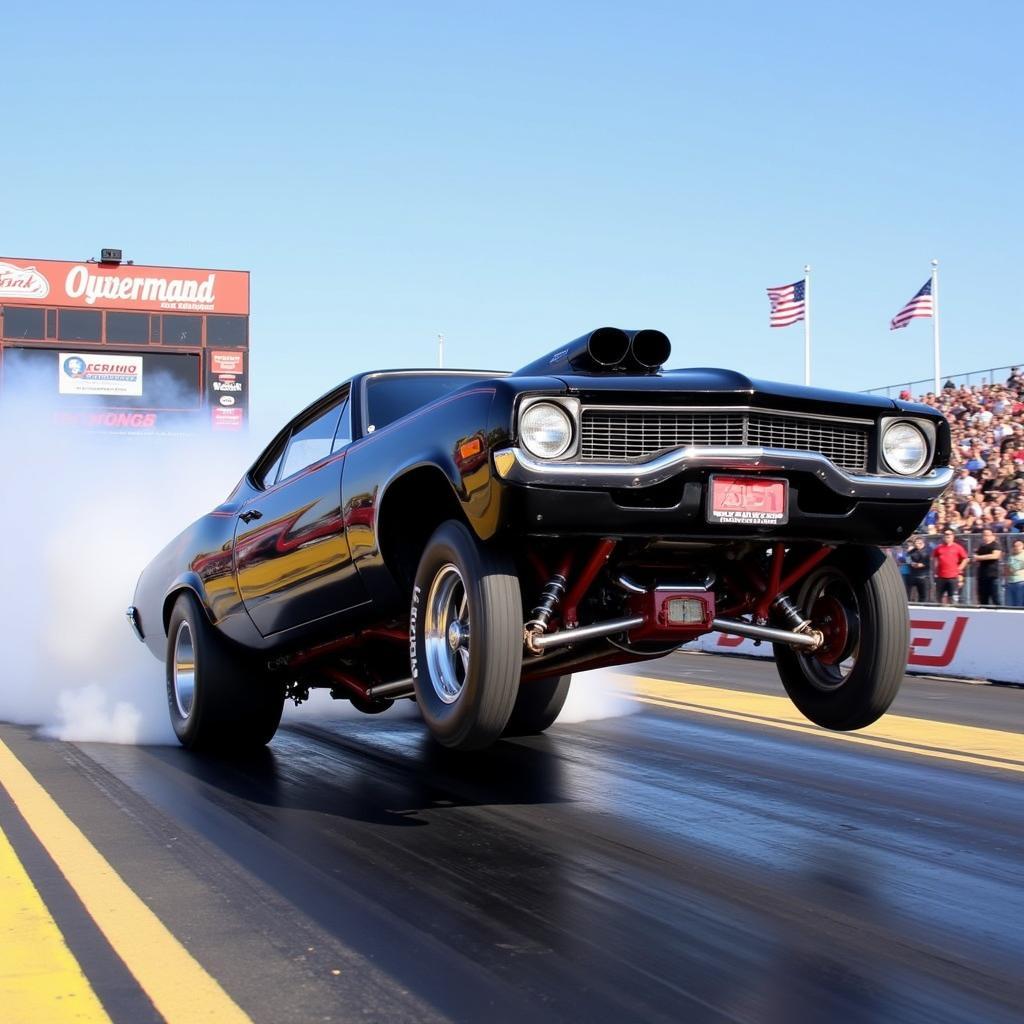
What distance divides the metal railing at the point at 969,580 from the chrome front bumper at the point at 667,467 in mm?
9966

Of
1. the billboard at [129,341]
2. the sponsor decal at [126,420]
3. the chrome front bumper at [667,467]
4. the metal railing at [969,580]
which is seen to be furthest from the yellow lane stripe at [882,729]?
the billboard at [129,341]

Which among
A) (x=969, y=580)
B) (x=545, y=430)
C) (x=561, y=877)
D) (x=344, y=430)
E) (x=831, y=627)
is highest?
(x=344, y=430)

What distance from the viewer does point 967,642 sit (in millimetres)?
14461

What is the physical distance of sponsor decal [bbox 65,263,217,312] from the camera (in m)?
48.2

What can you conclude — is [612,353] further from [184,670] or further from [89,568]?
[89,568]

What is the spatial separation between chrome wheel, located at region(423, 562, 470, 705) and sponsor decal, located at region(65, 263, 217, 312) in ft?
151

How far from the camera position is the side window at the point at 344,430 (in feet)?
19.3

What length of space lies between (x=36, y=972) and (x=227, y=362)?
153 feet

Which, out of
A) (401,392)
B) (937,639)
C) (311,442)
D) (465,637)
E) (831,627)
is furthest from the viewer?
(937,639)

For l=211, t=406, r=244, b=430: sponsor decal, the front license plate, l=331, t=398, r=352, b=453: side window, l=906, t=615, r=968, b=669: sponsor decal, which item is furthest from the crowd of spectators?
l=211, t=406, r=244, b=430: sponsor decal

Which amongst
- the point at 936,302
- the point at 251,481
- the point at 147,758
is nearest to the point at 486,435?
the point at 251,481

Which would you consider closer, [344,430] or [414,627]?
[414,627]

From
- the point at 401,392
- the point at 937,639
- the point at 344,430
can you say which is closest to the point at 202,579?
the point at 344,430

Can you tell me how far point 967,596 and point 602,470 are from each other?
1196cm
